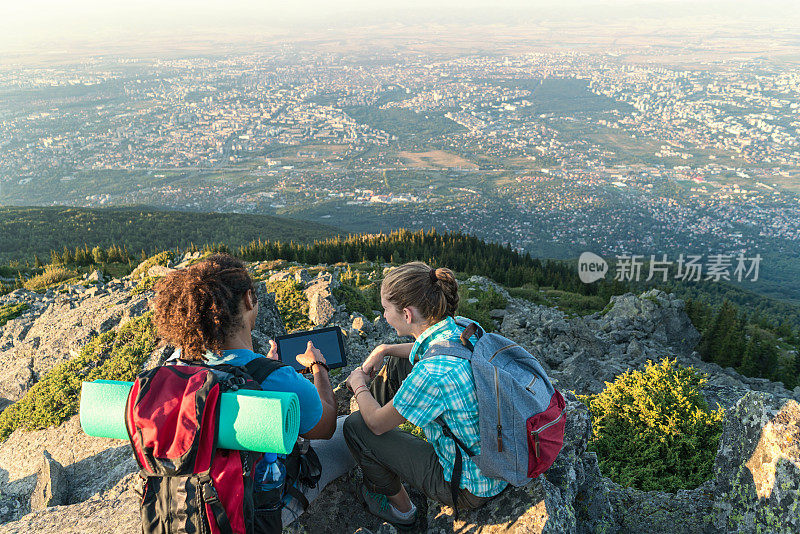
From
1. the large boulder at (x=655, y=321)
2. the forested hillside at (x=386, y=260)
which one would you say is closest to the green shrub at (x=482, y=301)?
the forested hillside at (x=386, y=260)

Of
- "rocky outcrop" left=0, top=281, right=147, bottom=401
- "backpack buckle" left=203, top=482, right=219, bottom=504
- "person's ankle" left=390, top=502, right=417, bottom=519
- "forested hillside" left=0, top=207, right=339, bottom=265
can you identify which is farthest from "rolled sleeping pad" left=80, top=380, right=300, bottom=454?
"forested hillside" left=0, top=207, right=339, bottom=265

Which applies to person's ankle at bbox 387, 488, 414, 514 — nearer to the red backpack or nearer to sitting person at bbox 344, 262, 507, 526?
sitting person at bbox 344, 262, 507, 526

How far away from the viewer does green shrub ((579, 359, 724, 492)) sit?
5.81 meters

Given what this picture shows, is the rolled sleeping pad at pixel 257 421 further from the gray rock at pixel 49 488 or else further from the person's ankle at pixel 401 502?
the gray rock at pixel 49 488

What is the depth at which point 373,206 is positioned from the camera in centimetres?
13575

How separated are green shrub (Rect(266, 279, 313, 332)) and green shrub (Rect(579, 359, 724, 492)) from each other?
6427mm

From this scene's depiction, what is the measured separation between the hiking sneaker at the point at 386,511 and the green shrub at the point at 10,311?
13011mm

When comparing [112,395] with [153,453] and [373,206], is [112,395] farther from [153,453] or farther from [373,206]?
[373,206]

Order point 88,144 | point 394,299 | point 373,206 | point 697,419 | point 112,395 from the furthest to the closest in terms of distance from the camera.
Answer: point 88,144, point 373,206, point 697,419, point 394,299, point 112,395

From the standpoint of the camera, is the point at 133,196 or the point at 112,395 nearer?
the point at 112,395

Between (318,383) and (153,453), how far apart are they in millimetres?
1228

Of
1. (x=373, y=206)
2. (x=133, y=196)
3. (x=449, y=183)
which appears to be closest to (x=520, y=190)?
(x=449, y=183)

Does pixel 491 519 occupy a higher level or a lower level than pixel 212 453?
lower

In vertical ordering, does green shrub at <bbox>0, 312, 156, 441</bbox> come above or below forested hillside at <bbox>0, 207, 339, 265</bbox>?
above
